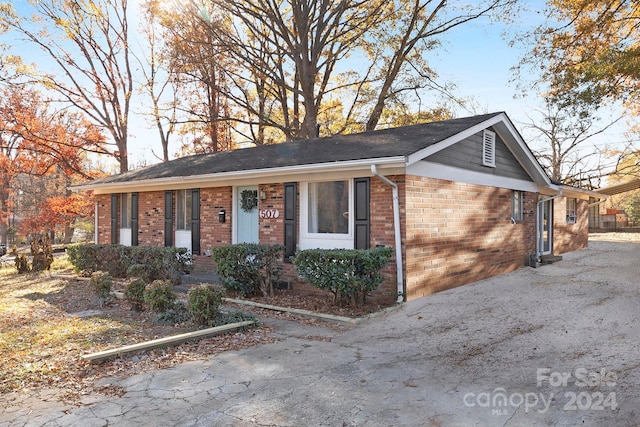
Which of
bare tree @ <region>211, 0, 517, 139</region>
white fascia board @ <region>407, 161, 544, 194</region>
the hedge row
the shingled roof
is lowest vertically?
the hedge row

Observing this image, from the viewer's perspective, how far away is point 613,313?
6789 mm

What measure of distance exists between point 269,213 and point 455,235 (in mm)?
4179

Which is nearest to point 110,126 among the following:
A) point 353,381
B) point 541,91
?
→ point 541,91

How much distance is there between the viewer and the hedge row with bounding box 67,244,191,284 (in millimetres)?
10555

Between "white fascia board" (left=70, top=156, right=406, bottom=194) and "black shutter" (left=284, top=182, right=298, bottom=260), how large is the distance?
0.25 meters

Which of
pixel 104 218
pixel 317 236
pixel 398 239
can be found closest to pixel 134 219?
pixel 104 218

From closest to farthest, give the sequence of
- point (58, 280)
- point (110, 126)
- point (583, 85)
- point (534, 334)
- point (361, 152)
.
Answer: point (534, 334) → point (361, 152) → point (58, 280) → point (583, 85) → point (110, 126)

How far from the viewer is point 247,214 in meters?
11.2

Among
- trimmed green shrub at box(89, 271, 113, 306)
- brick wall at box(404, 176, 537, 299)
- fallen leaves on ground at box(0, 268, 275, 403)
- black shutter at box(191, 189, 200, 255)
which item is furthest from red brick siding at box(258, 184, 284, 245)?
trimmed green shrub at box(89, 271, 113, 306)

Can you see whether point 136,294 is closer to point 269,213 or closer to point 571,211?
point 269,213

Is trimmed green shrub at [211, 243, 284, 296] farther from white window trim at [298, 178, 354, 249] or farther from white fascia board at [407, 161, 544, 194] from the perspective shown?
white fascia board at [407, 161, 544, 194]

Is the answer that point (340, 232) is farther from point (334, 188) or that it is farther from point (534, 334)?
point (534, 334)

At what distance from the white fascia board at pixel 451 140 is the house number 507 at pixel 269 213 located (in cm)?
351

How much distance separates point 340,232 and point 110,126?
1943 cm
